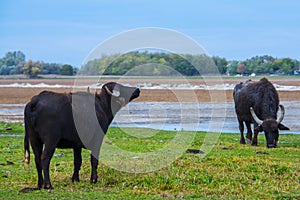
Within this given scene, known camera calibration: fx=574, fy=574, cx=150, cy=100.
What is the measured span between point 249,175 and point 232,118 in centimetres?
1904

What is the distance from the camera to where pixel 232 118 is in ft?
99.6

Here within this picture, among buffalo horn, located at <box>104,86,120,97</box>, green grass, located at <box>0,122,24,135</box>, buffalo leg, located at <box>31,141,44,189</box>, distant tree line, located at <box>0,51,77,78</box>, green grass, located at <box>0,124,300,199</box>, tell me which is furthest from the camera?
distant tree line, located at <box>0,51,77,78</box>

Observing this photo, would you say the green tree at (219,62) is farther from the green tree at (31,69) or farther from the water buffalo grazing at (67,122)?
the green tree at (31,69)

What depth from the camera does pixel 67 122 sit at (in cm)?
1120

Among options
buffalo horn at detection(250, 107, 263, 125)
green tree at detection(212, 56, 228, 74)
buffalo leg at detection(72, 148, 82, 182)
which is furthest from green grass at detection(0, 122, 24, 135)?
buffalo leg at detection(72, 148, 82, 182)

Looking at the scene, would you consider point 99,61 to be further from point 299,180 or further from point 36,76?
point 36,76

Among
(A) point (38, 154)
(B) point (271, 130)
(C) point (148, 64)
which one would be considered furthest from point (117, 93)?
(B) point (271, 130)

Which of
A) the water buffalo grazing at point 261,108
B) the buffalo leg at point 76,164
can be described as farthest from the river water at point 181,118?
the buffalo leg at point 76,164

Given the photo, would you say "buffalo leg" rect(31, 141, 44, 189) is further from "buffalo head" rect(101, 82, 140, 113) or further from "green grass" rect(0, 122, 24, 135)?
"green grass" rect(0, 122, 24, 135)

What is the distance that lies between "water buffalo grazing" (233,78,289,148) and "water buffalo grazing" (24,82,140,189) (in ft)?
22.2

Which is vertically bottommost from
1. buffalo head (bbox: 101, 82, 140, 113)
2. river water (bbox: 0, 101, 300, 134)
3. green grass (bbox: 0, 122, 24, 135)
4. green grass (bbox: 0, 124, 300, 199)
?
river water (bbox: 0, 101, 300, 134)

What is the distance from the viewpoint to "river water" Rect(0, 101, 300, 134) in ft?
85.0

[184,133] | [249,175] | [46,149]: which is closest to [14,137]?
[184,133]

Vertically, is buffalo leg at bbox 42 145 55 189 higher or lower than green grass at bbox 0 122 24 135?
higher
